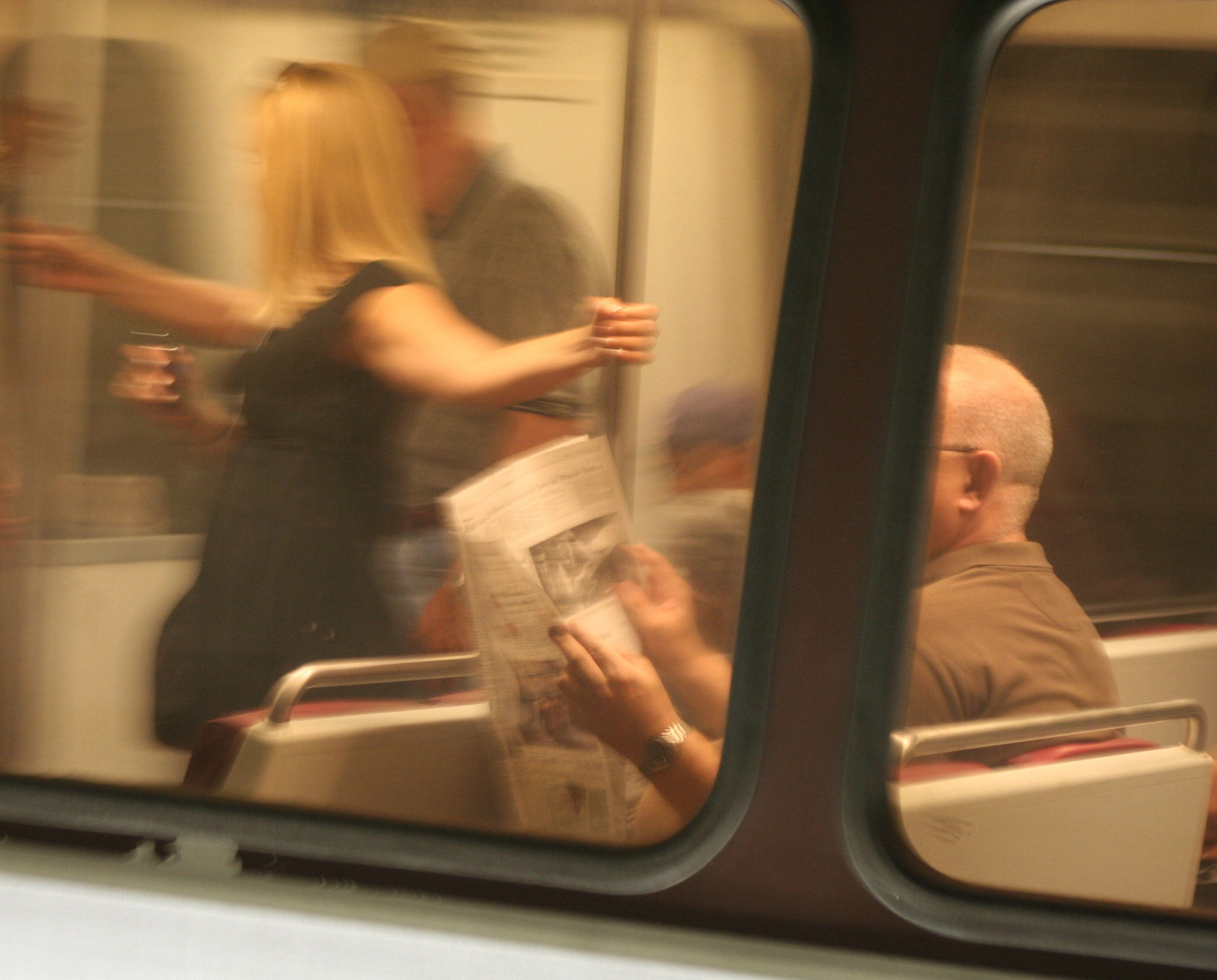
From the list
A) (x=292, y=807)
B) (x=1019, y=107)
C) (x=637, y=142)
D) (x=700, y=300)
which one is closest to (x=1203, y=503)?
(x=1019, y=107)

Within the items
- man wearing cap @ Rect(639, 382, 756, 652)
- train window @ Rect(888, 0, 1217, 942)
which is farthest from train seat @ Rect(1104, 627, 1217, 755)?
man wearing cap @ Rect(639, 382, 756, 652)

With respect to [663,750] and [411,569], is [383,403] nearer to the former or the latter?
[411,569]

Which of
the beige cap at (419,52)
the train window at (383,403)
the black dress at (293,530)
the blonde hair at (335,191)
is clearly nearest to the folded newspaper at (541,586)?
the train window at (383,403)

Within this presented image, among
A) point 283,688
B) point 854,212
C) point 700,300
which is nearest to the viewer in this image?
point 854,212

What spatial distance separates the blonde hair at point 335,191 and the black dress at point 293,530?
0.03 metres

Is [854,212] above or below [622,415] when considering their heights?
above

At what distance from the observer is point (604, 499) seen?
1.42 metres

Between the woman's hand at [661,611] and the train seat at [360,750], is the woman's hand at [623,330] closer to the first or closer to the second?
the woman's hand at [661,611]

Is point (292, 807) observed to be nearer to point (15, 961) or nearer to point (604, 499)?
point (15, 961)

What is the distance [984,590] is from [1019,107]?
48 cm

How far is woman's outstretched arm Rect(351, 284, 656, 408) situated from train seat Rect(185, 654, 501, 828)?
1.01ft

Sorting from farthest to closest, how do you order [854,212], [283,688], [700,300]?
1. [283,688]
2. [700,300]
3. [854,212]

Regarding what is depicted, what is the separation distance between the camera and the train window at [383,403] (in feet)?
4.48

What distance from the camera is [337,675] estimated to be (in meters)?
1.50
